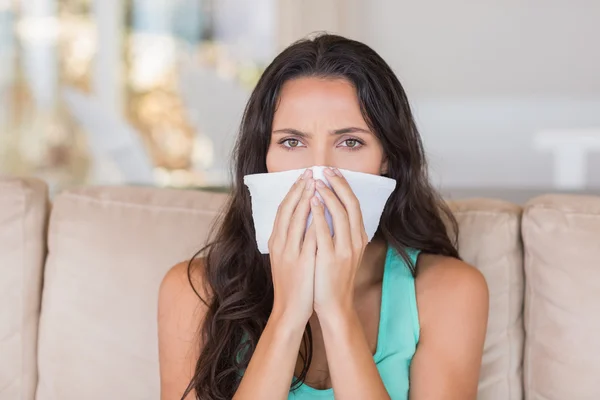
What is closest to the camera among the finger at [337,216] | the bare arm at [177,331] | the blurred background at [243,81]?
the finger at [337,216]

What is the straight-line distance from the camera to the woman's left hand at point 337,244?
1512mm

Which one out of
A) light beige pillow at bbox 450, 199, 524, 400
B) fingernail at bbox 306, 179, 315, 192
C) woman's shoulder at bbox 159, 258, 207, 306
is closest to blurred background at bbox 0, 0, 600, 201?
light beige pillow at bbox 450, 199, 524, 400

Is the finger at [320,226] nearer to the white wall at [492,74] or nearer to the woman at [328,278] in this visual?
the woman at [328,278]

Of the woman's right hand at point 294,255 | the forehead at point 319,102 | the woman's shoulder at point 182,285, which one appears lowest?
the woman's shoulder at point 182,285

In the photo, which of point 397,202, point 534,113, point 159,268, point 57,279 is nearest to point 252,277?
point 159,268

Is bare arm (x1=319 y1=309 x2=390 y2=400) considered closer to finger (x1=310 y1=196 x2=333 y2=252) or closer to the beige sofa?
finger (x1=310 y1=196 x2=333 y2=252)

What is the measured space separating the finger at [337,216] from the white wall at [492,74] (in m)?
3.84

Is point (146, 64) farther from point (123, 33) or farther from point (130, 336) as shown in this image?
point (130, 336)

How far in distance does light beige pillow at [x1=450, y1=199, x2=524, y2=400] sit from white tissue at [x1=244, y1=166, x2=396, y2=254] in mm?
378

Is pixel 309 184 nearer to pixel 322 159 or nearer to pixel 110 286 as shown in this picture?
pixel 322 159

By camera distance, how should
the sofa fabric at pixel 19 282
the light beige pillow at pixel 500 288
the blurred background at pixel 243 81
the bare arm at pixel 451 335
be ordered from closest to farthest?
the bare arm at pixel 451 335
the light beige pillow at pixel 500 288
the sofa fabric at pixel 19 282
the blurred background at pixel 243 81

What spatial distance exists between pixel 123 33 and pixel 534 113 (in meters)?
3.00

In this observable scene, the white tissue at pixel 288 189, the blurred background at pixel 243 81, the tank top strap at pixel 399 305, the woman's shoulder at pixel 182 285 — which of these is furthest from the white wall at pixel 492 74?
the white tissue at pixel 288 189

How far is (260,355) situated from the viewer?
1594mm
